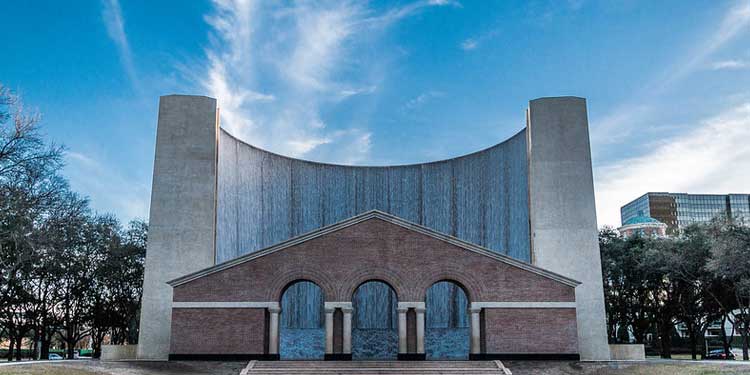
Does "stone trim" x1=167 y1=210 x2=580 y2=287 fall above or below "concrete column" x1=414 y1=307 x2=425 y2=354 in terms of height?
above

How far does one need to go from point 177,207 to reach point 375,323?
43.9 ft

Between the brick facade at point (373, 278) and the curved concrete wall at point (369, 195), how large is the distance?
780 centimetres

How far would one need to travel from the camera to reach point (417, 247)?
3225 centimetres

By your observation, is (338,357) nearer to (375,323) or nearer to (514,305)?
(514,305)

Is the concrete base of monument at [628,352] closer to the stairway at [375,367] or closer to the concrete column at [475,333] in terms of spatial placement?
the concrete column at [475,333]

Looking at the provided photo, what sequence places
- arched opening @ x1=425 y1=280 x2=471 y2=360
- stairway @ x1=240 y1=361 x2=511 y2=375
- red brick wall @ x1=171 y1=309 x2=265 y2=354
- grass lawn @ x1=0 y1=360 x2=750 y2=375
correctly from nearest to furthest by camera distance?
grass lawn @ x1=0 y1=360 x2=750 y2=375
stairway @ x1=240 y1=361 x2=511 y2=375
red brick wall @ x1=171 y1=309 x2=265 y2=354
arched opening @ x1=425 y1=280 x2=471 y2=360

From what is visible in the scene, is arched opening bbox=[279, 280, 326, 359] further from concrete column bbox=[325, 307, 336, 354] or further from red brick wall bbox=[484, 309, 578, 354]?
red brick wall bbox=[484, 309, 578, 354]

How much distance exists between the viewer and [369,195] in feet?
147

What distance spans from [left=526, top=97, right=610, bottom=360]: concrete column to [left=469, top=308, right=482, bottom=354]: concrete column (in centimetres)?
702

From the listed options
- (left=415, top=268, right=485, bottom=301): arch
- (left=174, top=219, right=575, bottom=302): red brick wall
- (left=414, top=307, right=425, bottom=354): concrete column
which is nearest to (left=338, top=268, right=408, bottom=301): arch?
(left=174, top=219, right=575, bottom=302): red brick wall

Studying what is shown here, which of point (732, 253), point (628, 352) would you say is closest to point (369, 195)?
point (628, 352)

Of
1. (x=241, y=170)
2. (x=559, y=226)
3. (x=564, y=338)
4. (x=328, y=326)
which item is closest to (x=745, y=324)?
(x=559, y=226)

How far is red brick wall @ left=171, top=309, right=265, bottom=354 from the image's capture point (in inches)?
1216

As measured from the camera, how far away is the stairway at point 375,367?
91.9ft
